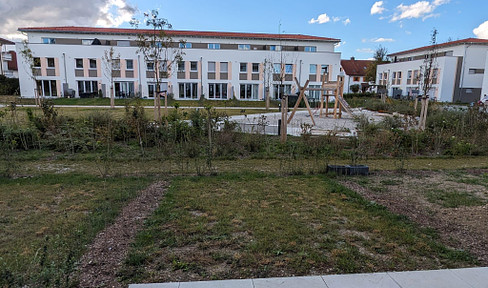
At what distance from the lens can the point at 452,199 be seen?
6105 millimetres

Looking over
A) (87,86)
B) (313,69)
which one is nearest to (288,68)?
(313,69)

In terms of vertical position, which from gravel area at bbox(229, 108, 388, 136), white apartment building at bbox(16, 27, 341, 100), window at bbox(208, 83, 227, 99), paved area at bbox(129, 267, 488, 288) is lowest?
paved area at bbox(129, 267, 488, 288)

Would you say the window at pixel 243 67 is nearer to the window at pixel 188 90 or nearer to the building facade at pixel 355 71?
the window at pixel 188 90

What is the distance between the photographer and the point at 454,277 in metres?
3.38

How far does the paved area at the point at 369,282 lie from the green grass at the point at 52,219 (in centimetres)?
102

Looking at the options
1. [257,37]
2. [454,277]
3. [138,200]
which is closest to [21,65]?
[257,37]

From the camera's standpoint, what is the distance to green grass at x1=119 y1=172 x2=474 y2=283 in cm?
360

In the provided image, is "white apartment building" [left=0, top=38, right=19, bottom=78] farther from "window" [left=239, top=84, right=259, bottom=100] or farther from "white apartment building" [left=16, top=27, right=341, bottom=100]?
"window" [left=239, top=84, right=259, bottom=100]

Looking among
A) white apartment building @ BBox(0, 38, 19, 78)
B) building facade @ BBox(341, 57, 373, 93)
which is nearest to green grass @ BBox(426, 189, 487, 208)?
building facade @ BBox(341, 57, 373, 93)

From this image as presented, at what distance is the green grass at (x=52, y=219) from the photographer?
324cm

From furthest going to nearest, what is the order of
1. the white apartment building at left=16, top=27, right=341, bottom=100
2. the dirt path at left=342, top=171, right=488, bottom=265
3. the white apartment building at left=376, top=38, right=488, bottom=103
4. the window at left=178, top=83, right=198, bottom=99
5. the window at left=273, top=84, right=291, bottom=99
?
the white apartment building at left=376, top=38, right=488, bottom=103 → the window at left=273, top=84, right=291, bottom=99 → the window at left=178, top=83, right=198, bottom=99 → the white apartment building at left=16, top=27, right=341, bottom=100 → the dirt path at left=342, top=171, right=488, bottom=265

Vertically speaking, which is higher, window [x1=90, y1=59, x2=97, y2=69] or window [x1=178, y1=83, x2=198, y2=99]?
window [x1=90, y1=59, x2=97, y2=69]

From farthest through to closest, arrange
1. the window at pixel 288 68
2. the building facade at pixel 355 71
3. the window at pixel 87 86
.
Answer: the building facade at pixel 355 71, the window at pixel 288 68, the window at pixel 87 86

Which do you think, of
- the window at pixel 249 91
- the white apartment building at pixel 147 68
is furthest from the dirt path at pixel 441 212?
the window at pixel 249 91
